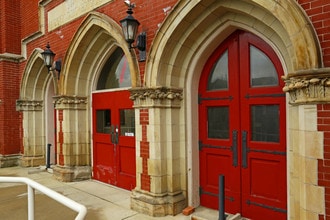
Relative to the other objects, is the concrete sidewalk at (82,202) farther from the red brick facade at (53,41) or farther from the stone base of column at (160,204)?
the red brick facade at (53,41)

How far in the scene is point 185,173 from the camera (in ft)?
13.5

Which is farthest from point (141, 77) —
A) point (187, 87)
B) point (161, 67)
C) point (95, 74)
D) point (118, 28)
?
point (95, 74)

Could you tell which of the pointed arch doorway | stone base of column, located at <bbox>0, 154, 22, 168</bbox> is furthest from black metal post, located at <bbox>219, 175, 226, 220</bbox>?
stone base of column, located at <bbox>0, 154, 22, 168</bbox>

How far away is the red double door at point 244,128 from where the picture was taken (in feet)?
11.0

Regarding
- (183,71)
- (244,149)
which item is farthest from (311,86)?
(183,71)

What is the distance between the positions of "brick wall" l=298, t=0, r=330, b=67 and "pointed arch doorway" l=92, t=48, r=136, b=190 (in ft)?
10.9

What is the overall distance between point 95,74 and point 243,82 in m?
3.71

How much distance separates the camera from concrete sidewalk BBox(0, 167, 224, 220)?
388cm

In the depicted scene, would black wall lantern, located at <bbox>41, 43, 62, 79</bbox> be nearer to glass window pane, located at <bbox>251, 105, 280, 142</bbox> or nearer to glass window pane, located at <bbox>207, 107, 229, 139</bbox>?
glass window pane, located at <bbox>207, 107, 229, 139</bbox>

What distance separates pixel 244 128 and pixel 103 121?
132 inches

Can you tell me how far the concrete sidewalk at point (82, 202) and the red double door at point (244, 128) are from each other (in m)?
0.59

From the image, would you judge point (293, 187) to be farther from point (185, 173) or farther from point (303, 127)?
point (185, 173)

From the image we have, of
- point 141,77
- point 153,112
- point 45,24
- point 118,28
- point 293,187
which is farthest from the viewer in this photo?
point 45,24

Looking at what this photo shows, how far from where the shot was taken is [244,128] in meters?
3.63
